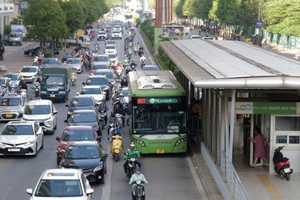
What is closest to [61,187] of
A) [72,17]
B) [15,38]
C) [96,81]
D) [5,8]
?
[96,81]

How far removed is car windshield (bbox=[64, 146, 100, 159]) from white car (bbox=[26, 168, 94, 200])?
4626mm

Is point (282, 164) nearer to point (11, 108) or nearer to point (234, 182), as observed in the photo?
point (234, 182)

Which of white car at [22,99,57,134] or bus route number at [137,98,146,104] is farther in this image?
white car at [22,99,57,134]

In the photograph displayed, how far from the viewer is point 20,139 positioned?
27.9m

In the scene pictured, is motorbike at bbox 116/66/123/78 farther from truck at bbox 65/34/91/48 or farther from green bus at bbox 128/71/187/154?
truck at bbox 65/34/91/48

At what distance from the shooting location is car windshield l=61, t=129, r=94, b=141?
27078 mm

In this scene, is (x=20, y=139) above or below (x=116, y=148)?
above

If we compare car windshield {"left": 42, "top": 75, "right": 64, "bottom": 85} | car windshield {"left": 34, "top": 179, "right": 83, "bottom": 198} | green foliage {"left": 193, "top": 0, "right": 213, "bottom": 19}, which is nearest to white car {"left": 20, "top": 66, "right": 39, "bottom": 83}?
car windshield {"left": 42, "top": 75, "right": 64, "bottom": 85}

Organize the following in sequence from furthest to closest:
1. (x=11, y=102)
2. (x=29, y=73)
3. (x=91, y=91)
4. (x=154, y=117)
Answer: (x=29, y=73), (x=91, y=91), (x=11, y=102), (x=154, y=117)

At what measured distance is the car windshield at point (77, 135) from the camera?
2708cm

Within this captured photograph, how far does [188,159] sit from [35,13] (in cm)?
5402

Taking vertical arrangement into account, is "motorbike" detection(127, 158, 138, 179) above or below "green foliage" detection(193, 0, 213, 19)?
below

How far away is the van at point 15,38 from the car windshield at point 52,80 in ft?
182

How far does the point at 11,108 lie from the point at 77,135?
11.1 m
